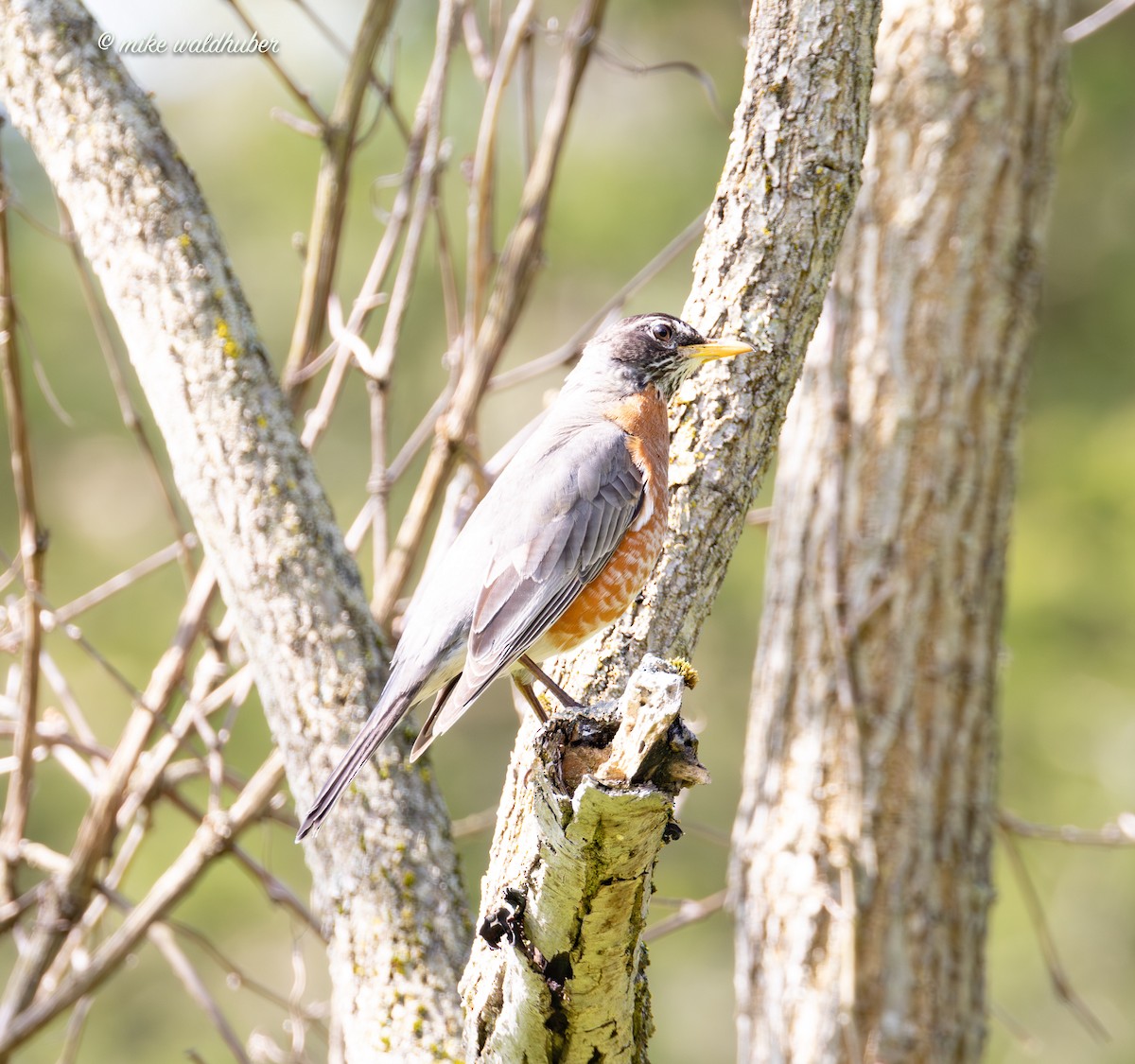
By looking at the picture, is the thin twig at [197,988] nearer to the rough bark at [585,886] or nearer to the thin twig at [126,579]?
the thin twig at [126,579]

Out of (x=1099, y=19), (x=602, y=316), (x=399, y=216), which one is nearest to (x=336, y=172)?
(x=399, y=216)

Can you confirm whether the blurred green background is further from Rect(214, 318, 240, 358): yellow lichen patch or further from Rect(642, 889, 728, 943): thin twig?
Rect(214, 318, 240, 358): yellow lichen patch

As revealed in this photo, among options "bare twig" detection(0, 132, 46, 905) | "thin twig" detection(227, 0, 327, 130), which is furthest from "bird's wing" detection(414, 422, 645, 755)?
"bare twig" detection(0, 132, 46, 905)

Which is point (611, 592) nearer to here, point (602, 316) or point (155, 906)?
point (602, 316)

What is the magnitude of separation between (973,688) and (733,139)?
2.33 m

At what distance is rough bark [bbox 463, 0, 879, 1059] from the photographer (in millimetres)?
2908

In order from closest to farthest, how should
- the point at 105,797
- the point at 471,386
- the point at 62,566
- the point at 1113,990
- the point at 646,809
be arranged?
the point at 646,809
the point at 105,797
the point at 471,386
the point at 1113,990
the point at 62,566

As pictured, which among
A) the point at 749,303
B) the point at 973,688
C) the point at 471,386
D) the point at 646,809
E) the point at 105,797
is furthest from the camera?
the point at 973,688

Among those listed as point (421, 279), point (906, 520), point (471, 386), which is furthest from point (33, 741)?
point (421, 279)

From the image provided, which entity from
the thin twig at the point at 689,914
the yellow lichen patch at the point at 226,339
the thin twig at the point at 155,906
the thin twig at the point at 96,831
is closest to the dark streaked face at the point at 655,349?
the yellow lichen patch at the point at 226,339

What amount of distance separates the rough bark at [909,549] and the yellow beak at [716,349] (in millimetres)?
1454

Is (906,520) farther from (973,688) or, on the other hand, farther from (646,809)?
(646,809)

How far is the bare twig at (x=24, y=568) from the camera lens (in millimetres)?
3279

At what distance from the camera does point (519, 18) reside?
12.3ft
